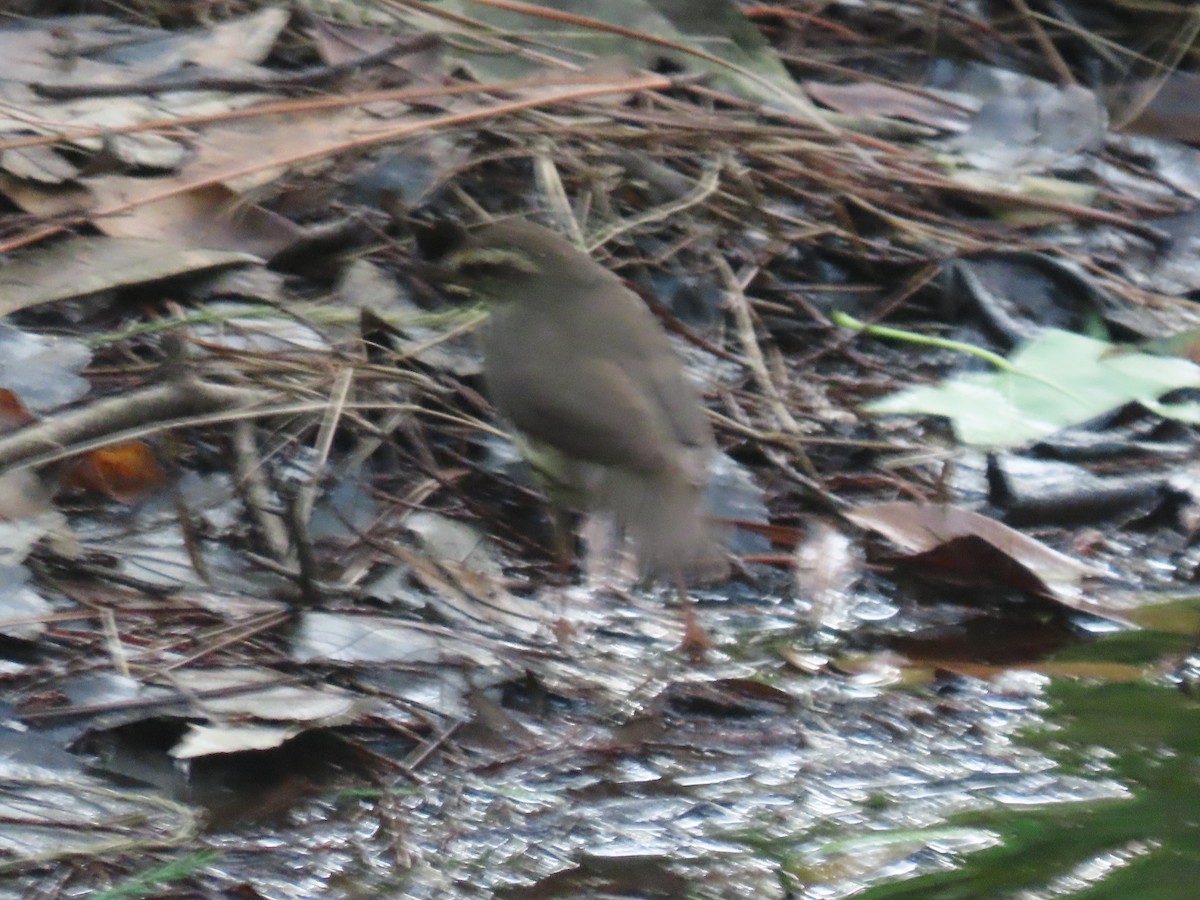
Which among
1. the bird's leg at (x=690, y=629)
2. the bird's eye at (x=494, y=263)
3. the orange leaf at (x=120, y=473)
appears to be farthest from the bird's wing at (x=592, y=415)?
the orange leaf at (x=120, y=473)

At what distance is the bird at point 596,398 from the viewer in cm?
304

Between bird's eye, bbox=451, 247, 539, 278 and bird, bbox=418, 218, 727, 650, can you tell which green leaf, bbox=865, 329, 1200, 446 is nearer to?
bird, bbox=418, 218, 727, 650

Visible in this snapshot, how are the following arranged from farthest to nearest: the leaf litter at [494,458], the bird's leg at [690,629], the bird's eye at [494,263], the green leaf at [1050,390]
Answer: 1. the green leaf at [1050,390]
2. the bird's eye at [494,263]
3. the bird's leg at [690,629]
4. the leaf litter at [494,458]

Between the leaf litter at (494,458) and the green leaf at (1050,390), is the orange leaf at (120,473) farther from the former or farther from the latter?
the green leaf at (1050,390)

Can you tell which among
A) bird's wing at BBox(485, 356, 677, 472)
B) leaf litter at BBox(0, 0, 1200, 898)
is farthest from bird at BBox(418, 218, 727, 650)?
leaf litter at BBox(0, 0, 1200, 898)

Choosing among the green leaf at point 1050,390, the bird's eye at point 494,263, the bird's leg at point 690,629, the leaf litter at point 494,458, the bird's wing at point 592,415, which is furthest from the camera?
the green leaf at point 1050,390

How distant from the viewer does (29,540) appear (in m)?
2.67

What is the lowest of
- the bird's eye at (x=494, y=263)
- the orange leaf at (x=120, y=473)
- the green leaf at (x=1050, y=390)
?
the orange leaf at (x=120, y=473)

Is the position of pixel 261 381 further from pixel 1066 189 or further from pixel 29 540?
pixel 1066 189

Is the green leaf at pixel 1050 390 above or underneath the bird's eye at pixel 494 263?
underneath

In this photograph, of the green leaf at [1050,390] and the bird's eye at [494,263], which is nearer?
the bird's eye at [494,263]

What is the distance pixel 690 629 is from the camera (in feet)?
9.77

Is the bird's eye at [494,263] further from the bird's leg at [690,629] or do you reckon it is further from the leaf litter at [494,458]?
the bird's leg at [690,629]

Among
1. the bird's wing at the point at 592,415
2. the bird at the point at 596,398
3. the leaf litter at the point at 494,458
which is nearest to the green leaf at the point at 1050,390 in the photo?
the leaf litter at the point at 494,458
